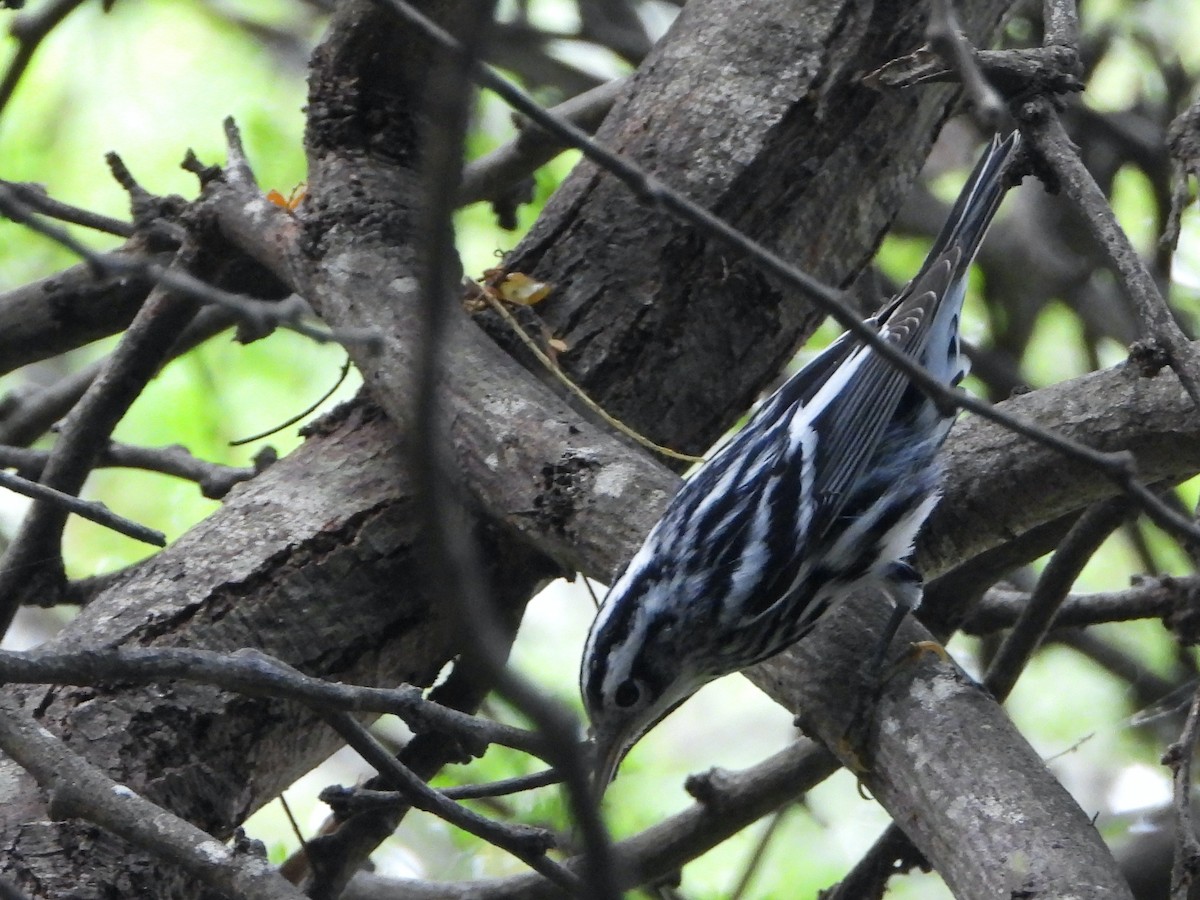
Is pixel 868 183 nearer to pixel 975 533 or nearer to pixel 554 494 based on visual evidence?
pixel 975 533

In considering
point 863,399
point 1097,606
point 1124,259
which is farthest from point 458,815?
point 1097,606

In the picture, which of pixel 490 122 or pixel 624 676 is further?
pixel 490 122

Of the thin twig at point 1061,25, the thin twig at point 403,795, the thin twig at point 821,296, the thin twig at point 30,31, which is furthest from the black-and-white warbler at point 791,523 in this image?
the thin twig at point 30,31

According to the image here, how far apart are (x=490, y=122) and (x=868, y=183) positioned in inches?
167

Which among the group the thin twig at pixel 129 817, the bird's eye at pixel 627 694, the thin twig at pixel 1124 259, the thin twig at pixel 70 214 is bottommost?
the thin twig at pixel 129 817

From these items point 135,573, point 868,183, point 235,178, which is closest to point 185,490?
point 235,178

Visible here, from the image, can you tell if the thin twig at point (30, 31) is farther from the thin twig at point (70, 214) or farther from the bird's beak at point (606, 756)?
the bird's beak at point (606, 756)

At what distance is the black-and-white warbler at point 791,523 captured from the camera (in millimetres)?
2979

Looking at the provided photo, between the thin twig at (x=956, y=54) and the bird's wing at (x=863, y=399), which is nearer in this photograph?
the thin twig at (x=956, y=54)

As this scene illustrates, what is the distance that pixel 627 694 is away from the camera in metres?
3.01

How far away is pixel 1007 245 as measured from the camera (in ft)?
17.5

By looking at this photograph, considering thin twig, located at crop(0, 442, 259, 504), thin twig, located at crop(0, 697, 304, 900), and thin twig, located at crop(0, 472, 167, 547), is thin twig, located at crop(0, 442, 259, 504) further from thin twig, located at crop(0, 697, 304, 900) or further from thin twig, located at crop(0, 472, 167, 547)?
thin twig, located at crop(0, 697, 304, 900)

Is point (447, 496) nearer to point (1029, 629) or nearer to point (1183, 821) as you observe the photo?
point (1183, 821)

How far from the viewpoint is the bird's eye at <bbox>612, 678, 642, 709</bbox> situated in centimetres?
300
